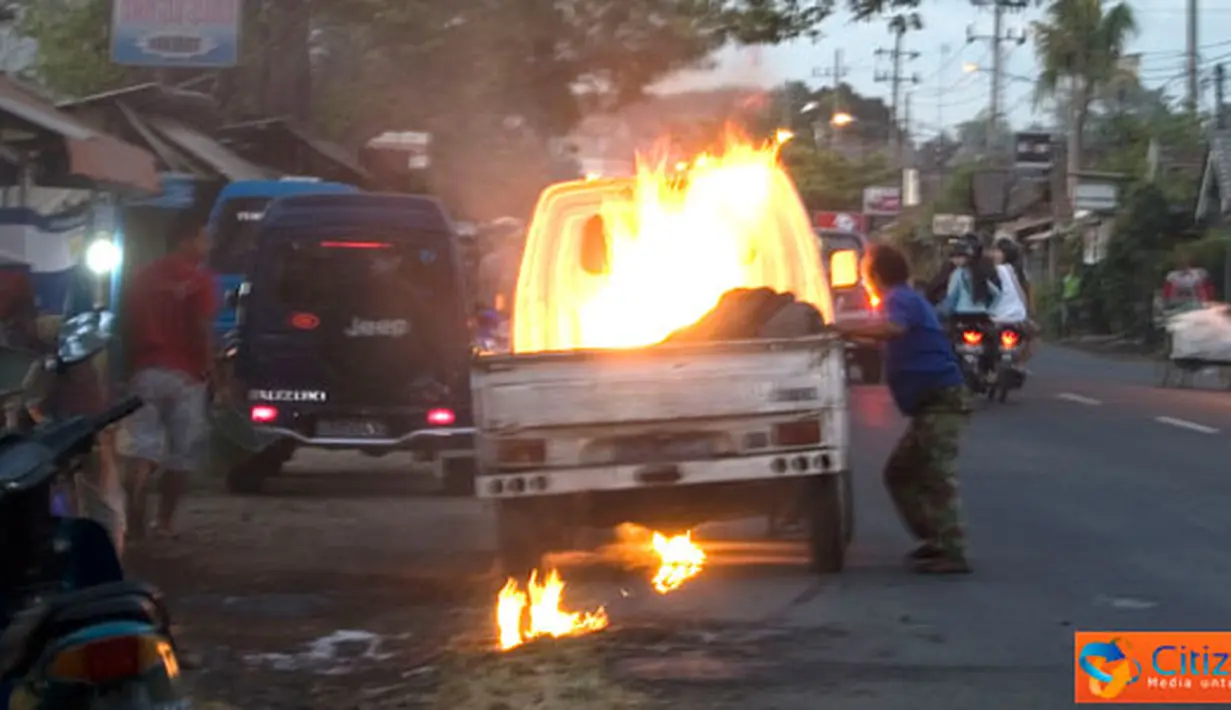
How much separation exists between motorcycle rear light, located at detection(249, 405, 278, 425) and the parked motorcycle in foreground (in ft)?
30.0

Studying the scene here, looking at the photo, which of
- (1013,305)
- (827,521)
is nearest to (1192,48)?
(1013,305)

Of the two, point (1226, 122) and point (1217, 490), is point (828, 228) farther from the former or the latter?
point (1226, 122)

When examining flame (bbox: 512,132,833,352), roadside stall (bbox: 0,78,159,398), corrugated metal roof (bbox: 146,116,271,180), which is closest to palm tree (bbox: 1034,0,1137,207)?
corrugated metal roof (bbox: 146,116,271,180)

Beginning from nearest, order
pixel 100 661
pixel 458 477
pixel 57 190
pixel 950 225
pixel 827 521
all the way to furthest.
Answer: pixel 100 661, pixel 827 521, pixel 458 477, pixel 57 190, pixel 950 225

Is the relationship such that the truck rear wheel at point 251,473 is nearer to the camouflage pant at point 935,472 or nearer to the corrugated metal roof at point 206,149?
the camouflage pant at point 935,472

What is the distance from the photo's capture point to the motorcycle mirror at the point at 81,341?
7.85 metres

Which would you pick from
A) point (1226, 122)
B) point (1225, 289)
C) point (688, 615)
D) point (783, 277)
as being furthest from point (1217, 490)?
point (1226, 122)

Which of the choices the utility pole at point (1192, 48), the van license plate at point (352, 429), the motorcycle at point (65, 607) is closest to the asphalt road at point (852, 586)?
the van license plate at point (352, 429)

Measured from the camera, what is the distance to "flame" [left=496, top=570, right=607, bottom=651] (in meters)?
9.23

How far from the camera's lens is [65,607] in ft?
15.2

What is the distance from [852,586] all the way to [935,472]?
2.77 feet

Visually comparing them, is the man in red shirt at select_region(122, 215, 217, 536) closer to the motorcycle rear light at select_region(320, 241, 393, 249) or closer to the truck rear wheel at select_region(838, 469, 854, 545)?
the motorcycle rear light at select_region(320, 241, 393, 249)

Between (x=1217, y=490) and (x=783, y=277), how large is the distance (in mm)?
4031

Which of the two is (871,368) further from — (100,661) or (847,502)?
(100,661)
